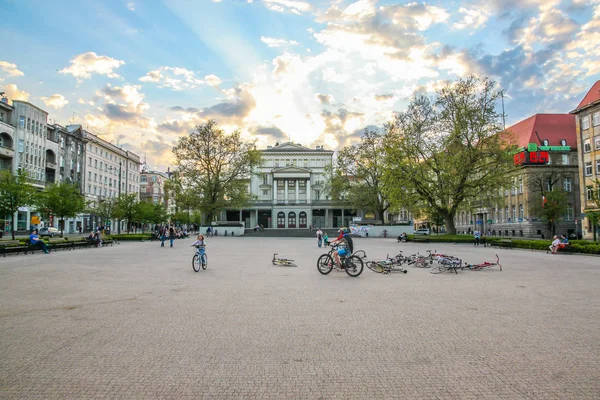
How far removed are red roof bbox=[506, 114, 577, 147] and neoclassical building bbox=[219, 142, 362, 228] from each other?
38.6 m

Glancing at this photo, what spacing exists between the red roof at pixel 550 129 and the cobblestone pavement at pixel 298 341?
6365 cm

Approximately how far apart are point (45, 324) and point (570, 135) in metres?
77.2

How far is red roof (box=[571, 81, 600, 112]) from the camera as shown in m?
56.0

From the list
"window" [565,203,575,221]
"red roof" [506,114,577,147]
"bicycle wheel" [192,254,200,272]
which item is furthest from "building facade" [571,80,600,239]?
"bicycle wheel" [192,254,200,272]

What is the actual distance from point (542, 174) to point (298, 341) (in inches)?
2714

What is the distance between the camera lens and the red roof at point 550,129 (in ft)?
217

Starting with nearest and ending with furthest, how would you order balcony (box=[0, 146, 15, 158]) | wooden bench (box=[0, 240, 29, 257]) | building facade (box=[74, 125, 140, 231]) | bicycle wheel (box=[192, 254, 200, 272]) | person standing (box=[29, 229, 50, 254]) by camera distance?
bicycle wheel (box=[192, 254, 200, 272]) < wooden bench (box=[0, 240, 29, 257]) < person standing (box=[29, 229, 50, 254]) < balcony (box=[0, 146, 15, 158]) < building facade (box=[74, 125, 140, 231])

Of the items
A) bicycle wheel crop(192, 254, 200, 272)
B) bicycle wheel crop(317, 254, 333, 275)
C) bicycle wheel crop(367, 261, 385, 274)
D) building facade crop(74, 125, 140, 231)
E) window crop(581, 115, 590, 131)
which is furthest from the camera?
building facade crop(74, 125, 140, 231)

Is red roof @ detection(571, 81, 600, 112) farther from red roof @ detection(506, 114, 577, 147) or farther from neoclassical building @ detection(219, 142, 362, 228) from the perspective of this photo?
neoclassical building @ detection(219, 142, 362, 228)

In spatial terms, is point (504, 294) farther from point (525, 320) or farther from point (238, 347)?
point (238, 347)

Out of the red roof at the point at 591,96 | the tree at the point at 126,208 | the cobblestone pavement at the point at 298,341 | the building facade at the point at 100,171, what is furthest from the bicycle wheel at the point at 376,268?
the building facade at the point at 100,171

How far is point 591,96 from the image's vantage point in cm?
5744

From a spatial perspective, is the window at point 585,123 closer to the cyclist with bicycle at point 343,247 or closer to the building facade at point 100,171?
the cyclist with bicycle at point 343,247

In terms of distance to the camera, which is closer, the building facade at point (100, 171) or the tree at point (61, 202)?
the tree at point (61, 202)
